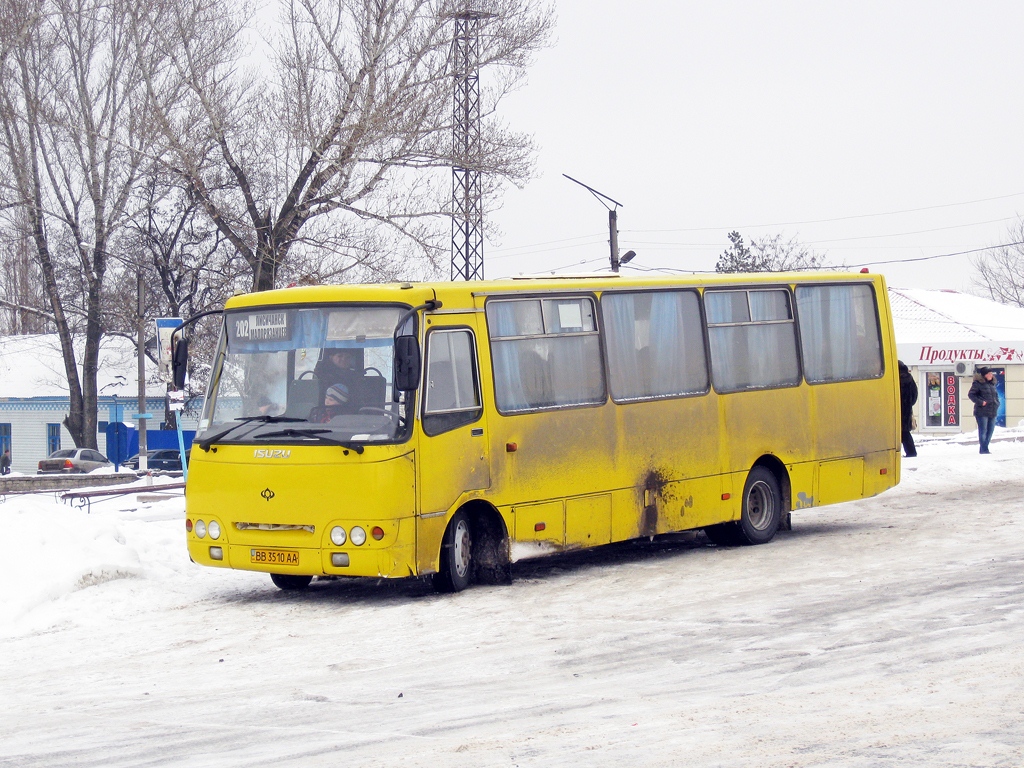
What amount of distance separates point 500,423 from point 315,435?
1.78 metres

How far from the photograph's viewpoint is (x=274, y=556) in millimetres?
11359

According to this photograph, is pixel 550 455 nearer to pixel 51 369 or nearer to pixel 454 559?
pixel 454 559

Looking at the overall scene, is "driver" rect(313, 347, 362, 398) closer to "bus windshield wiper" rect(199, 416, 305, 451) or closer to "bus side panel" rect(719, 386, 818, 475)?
"bus windshield wiper" rect(199, 416, 305, 451)

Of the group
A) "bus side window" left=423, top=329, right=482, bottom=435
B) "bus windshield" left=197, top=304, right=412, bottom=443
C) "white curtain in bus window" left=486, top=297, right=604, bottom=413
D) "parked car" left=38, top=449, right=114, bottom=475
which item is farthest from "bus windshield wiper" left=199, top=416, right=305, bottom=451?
Answer: "parked car" left=38, top=449, right=114, bottom=475

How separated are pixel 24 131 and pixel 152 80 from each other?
29.1ft

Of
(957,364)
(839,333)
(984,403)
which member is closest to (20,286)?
(957,364)

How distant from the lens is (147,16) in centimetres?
3600

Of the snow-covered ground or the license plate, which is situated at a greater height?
the license plate

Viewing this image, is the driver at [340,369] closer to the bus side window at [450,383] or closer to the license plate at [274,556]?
the bus side window at [450,383]

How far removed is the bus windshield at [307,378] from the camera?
11227mm

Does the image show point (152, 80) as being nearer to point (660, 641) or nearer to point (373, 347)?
point (373, 347)

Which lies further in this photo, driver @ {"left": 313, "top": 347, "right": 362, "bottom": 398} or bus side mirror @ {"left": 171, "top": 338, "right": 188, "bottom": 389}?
bus side mirror @ {"left": 171, "top": 338, "right": 188, "bottom": 389}

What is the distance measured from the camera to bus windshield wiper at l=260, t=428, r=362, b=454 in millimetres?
11055

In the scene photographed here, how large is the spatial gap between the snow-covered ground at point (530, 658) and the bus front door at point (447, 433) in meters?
0.71
